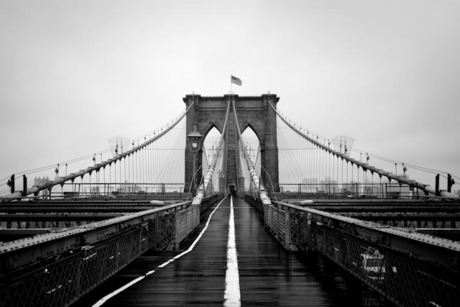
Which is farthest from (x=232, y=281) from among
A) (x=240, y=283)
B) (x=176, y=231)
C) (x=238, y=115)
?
(x=238, y=115)

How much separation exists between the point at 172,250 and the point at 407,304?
25.4 ft

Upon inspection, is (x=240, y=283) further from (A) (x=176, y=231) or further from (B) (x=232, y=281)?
(A) (x=176, y=231)

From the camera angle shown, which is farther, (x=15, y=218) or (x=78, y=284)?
(x=15, y=218)

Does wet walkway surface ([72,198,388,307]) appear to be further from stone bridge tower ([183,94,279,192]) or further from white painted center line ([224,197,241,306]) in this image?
stone bridge tower ([183,94,279,192])

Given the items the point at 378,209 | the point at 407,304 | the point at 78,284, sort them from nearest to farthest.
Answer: the point at 407,304, the point at 78,284, the point at 378,209

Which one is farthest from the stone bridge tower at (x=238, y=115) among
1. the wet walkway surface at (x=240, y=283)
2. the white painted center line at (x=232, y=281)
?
the wet walkway surface at (x=240, y=283)

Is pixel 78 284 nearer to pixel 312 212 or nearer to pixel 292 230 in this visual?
pixel 312 212

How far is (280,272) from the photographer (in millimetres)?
7922

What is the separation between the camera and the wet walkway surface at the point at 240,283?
580 cm

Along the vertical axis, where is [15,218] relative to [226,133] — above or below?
below

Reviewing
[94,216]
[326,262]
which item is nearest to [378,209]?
[326,262]

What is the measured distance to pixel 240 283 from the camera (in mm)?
6957

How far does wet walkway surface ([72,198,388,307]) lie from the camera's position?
228 inches

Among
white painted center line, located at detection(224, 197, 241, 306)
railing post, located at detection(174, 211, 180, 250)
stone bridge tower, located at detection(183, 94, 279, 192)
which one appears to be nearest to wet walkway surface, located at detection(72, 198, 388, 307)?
white painted center line, located at detection(224, 197, 241, 306)
